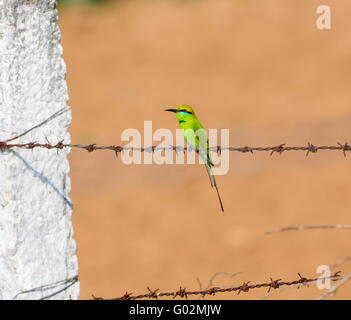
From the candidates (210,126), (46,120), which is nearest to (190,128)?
(46,120)

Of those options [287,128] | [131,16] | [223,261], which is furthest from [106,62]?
[223,261]

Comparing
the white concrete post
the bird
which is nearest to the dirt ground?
the bird

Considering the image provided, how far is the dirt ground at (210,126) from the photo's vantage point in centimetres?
998

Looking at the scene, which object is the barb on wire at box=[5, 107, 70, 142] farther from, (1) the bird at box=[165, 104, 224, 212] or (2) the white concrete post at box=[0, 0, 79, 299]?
(1) the bird at box=[165, 104, 224, 212]

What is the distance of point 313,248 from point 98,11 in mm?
13799

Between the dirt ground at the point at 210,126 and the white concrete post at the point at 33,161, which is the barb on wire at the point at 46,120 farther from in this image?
the dirt ground at the point at 210,126

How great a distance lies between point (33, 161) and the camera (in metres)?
3.38

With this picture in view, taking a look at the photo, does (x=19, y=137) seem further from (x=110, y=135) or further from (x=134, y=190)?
(x=110, y=135)

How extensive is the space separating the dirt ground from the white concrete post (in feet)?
17.6

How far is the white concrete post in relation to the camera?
328 centimetres

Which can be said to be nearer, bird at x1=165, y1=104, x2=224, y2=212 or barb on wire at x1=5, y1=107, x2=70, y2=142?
barb on wire at x1=5, y1=107, x2=70, y2=142

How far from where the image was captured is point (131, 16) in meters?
21.2

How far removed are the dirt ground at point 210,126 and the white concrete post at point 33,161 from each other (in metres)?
5.35

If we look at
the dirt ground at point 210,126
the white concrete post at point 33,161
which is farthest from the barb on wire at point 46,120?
the dirt ground at point 210,126
